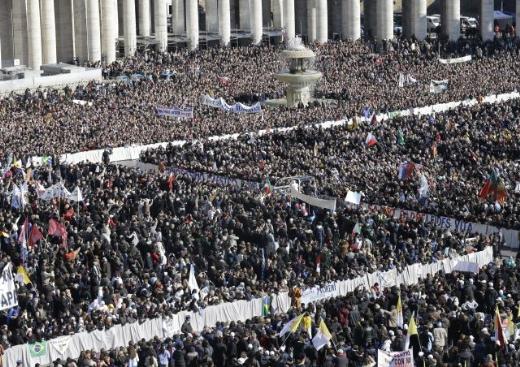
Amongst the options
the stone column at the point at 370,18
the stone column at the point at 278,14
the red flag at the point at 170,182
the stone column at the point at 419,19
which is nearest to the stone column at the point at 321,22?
the stone column at the point at 278,14

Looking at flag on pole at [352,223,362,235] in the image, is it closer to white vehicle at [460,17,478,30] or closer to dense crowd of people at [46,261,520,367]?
dense crowd of people at [46,261,520,367]

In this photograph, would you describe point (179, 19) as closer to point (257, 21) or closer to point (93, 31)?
point (257, 21)

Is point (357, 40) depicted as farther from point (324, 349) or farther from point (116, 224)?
point (324, 349)

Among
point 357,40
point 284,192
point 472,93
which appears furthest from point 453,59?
point 284,192

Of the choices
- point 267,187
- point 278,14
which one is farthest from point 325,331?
point 278,14

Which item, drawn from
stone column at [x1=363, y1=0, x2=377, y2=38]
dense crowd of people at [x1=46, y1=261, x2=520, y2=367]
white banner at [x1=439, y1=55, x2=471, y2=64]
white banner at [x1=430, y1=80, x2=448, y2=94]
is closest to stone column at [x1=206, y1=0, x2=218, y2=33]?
stone column at [x1=363, y1=0, x2=377, y2=38]

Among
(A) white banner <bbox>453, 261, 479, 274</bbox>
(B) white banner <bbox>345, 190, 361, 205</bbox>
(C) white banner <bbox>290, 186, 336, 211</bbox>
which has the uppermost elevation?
(B) white banner <bbox>345, 190, 361, 205</bbox>
